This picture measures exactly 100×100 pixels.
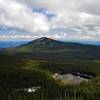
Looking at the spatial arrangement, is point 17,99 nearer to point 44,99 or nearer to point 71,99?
point 44,99

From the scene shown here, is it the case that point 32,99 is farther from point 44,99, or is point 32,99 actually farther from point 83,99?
point 83,99

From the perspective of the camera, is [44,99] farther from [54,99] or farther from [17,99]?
[17,99]

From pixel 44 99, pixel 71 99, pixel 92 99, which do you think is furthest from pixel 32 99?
pixel 92 99

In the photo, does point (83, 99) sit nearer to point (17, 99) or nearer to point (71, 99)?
point (71, 99)

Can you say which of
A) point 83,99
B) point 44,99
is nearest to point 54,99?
point 44,99

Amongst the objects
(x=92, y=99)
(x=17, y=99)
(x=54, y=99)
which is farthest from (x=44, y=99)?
(x=92, y=99)

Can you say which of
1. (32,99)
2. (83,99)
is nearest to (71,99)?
(83,99)
